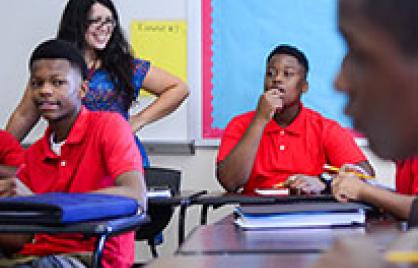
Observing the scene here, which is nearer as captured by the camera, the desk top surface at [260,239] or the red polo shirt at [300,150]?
the desk top surface at [260,239]

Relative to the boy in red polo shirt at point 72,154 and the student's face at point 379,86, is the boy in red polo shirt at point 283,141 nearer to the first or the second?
the boy in red polo shirt at point 72,154

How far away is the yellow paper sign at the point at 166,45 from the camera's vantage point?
411 centimetres

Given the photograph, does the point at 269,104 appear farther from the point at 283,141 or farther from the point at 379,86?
the point at 379,86

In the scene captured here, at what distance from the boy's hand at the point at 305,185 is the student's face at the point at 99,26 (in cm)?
113

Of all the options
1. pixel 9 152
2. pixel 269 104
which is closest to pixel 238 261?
pixel 9 152

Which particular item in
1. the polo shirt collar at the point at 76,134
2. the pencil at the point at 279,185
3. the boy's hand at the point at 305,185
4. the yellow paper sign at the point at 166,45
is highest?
the yellow paper sign at the point at 166,45

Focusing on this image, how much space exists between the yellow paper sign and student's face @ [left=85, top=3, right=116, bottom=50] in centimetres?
62

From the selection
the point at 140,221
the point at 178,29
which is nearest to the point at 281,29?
the point at 178,29

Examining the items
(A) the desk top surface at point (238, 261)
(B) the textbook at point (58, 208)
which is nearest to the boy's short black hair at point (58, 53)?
(B) the textbook at point (58, 208)

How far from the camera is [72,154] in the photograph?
7.70ft

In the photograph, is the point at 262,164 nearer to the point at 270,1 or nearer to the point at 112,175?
the point at 270,1

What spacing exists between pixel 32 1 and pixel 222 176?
162 centimetres

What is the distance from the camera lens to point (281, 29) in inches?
161

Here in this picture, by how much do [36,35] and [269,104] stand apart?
5.11 feet
